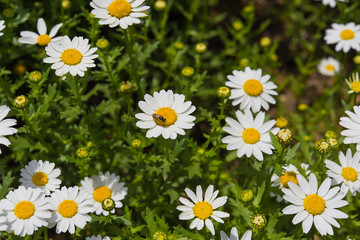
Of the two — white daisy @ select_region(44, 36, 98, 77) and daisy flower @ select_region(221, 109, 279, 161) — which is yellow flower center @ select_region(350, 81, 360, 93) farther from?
white daisy @ select_region(44, 36, 98, 77)

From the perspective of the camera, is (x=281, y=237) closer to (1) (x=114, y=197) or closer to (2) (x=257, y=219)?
(2) (x=257, y=219)

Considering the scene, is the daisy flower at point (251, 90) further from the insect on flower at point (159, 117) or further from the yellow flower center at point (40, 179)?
the yellow flower center at point (40, 179)

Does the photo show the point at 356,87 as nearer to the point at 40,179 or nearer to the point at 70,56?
the point at 70,56

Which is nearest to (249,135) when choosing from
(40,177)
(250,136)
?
(250,136)

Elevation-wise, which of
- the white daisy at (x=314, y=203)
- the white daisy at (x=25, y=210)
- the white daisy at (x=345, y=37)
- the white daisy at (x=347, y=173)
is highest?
the white daisy at (x=345, y=37)

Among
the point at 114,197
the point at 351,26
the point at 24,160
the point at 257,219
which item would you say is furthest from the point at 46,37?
the point at 351,26

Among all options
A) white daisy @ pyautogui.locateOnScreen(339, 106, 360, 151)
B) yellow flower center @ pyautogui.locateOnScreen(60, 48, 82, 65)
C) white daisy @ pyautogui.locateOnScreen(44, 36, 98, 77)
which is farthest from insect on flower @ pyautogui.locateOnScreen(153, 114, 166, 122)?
white daisy @ pyautogui.locateOnScreen(339, 106, 360, 151)

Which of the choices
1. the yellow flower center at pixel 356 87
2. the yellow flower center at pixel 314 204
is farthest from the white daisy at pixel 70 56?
the yellow flower center at pixel 356 87
